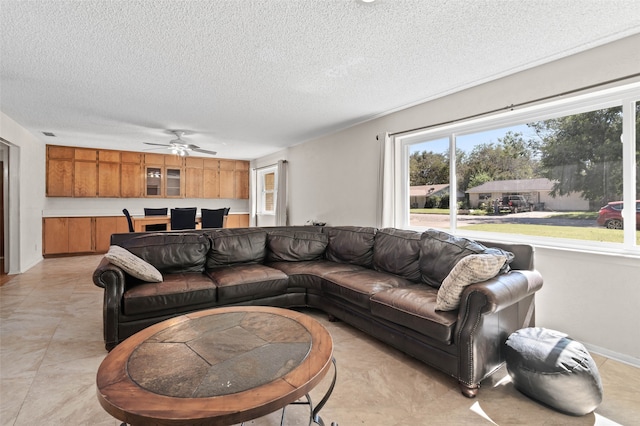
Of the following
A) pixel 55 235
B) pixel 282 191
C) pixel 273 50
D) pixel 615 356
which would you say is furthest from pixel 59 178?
pixel 615 356

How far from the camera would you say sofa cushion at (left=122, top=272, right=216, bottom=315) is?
247 cm

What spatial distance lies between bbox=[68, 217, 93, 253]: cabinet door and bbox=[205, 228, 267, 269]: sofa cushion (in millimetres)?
4860

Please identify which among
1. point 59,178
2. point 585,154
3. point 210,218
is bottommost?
point 210,218

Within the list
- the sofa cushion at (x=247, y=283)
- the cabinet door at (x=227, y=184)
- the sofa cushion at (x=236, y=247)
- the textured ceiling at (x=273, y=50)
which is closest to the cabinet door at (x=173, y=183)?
the cabinet door at (x=227, y=184)

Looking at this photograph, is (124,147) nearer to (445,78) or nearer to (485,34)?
(445,78)

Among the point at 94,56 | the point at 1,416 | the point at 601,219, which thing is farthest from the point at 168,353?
the point at 601,219

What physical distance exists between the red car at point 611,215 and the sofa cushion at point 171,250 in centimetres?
375

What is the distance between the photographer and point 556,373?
1.70 metres

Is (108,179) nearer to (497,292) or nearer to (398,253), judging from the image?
(398,253)

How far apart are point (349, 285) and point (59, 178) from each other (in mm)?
7064

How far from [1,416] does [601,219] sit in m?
4.34

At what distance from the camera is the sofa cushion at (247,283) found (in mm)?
2857

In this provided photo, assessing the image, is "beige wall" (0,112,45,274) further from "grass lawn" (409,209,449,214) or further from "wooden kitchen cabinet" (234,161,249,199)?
"grass lawn" (409,209,449,214)

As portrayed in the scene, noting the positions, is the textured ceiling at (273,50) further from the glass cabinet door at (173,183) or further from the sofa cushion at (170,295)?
the glass cabinet door at (173,183)
